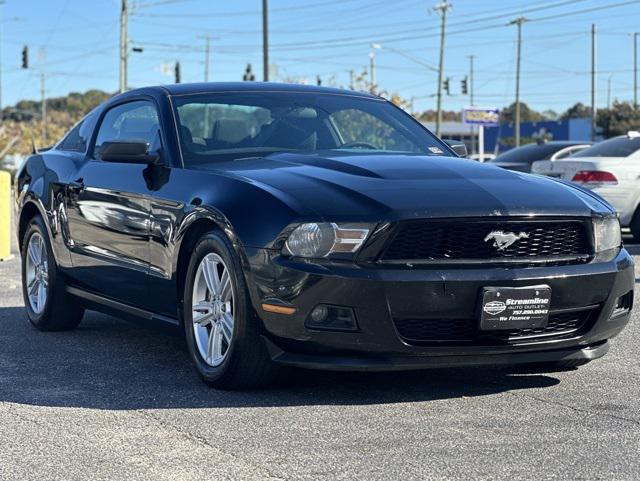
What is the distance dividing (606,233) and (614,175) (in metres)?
9.32

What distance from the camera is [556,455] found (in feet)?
14.0

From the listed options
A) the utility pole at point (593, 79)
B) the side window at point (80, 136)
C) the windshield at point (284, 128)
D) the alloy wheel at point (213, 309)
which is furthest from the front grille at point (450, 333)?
the utility pole at point (593, 79)

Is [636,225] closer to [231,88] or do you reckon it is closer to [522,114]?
[231,88]

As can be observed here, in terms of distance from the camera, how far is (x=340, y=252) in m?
5.04

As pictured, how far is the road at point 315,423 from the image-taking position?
414 cm

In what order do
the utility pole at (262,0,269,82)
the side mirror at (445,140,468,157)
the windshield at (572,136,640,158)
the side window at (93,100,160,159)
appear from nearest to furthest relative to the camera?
1. the side window at (93,100,160,159)
2. the side mirror at (445,140,468,157)
3. the windshield at (572,136,640,158)
4. the utility pole at (262,0,269,82)

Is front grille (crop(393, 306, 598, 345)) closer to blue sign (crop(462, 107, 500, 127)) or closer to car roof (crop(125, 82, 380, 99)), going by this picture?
car roof (crop(125, 82, 380, 99))

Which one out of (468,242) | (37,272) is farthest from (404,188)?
(37,272)

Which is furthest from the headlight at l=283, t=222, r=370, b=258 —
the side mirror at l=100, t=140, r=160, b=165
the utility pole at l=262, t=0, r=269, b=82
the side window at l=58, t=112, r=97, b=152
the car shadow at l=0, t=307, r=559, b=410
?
the utility pole at l=262, t=0, r=269, b=82

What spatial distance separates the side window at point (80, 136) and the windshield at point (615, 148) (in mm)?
8838

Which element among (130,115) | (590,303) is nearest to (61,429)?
(590,303)

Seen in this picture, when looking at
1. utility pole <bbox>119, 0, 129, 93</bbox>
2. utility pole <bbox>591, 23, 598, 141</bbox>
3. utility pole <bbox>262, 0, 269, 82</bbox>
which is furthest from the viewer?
utility pole <bbox>591, 23, 598, 141</bbox>

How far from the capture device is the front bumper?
498 cm

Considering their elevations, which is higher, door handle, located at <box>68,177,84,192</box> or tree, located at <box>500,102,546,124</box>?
tree, located at <box>500,102,546,124</box>
